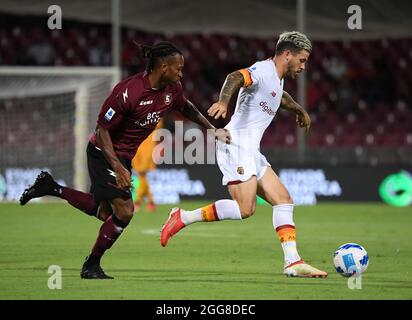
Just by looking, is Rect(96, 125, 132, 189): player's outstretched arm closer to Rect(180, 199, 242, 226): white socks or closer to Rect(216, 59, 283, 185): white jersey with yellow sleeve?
Rect(180, 199, 242, 226): white socks

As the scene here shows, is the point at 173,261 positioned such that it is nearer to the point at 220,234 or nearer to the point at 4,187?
the point at 220,234

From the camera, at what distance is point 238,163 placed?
8.24m

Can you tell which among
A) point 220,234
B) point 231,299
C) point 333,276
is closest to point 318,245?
point 220,234

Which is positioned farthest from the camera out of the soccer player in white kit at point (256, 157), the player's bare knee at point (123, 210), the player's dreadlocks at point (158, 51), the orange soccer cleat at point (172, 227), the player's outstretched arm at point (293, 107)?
the player's outstretched arm at point (293, 107)

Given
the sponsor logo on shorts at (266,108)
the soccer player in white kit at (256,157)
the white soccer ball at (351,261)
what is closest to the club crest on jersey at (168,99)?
the soccer player in white kit at (256,157)

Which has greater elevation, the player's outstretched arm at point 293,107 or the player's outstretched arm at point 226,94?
the player's outstretched arm at point 293,107

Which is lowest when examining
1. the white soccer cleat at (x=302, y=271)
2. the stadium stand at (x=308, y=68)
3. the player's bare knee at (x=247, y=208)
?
the white soccer cleat at (x=302, y=271)

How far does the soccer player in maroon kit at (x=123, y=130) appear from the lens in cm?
776

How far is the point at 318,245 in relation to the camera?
36.7 ft

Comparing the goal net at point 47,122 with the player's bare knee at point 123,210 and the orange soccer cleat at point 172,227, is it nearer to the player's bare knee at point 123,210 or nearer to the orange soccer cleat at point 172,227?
the orange soccer cleat at point 172,227

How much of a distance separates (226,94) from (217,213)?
1106 mm

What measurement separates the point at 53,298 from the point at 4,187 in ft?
40.5

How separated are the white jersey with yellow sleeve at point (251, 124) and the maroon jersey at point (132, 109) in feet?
1.83

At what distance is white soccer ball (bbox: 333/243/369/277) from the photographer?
7875mm
